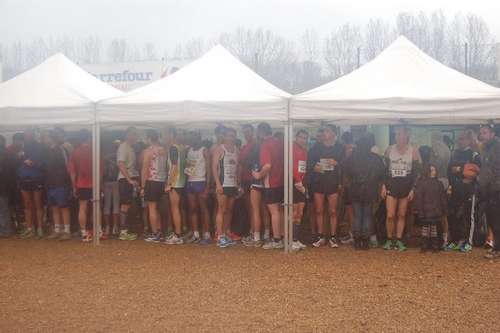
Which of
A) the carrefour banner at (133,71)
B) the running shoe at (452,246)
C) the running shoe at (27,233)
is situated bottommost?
the running shoe at (27,233)

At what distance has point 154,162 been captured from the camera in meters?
7.56

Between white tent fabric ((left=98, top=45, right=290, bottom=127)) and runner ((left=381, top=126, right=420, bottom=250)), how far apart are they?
174 centimetres

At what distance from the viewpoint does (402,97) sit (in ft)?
21.1

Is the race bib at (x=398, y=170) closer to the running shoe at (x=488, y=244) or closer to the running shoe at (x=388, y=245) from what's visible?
the running shoe at (x=388, y=245)

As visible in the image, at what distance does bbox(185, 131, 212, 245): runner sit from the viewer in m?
7.43

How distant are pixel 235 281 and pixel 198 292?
21.4 inches

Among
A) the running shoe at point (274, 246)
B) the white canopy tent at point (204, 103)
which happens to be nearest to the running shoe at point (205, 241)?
the running shoe at point (274, 246)

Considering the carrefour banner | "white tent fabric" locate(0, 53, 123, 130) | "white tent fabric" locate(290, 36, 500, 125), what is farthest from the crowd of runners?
the carrefour banner

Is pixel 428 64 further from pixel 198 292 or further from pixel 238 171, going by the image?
pixel 198 292

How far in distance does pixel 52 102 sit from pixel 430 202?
579 cm

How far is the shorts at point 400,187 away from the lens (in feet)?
22.7

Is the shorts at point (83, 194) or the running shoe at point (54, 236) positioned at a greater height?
the shorts at point (83, 194)

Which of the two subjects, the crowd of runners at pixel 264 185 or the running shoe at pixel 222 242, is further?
the running shoe at pixel 222 242

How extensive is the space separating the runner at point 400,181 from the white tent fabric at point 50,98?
448 centimetres
